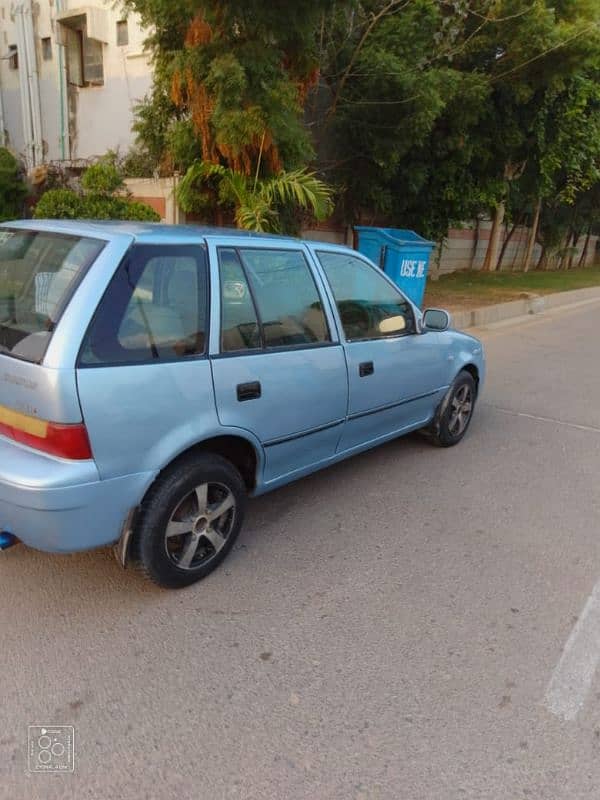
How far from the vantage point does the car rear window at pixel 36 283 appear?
239cm

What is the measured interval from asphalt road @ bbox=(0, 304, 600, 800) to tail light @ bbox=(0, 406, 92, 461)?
2.77 ft

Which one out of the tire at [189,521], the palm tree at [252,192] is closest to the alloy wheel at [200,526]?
the tire at [189,521]

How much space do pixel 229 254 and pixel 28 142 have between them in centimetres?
1307

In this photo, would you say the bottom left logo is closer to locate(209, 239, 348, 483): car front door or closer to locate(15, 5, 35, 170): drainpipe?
locate(209, 239, 348, 483): car front door

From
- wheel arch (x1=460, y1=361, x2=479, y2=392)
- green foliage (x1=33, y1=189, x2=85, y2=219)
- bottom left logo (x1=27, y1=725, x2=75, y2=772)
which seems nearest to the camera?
bottom left logo (x1=27, y1=725, x2=75, y2=772)

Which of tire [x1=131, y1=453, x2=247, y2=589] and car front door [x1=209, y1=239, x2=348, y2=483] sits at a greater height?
car front door [x1=209, y1=239, x2=348, y2=483]

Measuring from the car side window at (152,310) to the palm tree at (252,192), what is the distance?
17.1 feet

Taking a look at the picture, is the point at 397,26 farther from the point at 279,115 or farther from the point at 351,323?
the point at 351,323

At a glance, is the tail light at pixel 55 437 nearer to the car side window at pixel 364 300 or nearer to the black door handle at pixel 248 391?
the black door handle at pixel 248 391

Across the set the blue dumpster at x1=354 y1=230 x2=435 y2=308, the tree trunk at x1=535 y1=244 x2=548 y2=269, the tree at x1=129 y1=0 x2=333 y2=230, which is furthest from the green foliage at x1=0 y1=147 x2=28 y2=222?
the tree trunk at x1=535 y1=244 x2=548 y2=269

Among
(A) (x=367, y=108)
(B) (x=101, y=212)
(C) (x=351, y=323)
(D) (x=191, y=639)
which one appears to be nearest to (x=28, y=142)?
(B) (x=101, y=212)

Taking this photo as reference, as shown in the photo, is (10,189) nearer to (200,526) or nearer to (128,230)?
(128,230)

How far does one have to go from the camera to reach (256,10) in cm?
650

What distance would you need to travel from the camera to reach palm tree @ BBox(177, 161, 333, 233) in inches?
309
